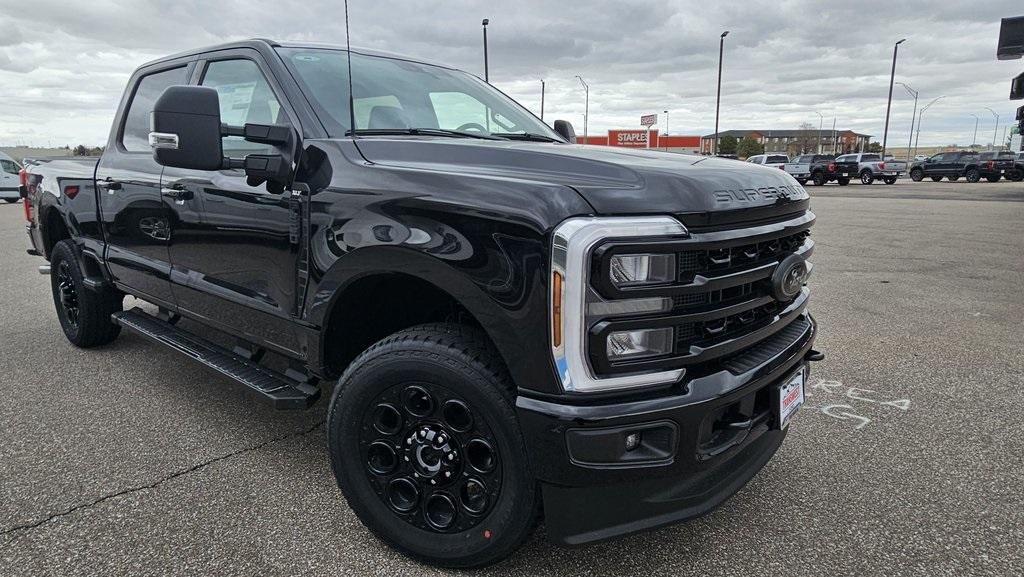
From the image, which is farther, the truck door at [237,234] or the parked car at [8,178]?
the parked car at [8,178]

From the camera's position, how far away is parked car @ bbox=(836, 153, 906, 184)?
32.0 m

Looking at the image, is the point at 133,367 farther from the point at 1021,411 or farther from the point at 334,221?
the point at 1021,411

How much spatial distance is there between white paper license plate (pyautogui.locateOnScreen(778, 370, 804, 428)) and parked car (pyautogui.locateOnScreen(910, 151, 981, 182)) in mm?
38280

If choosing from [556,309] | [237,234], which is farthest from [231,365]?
[556,309]

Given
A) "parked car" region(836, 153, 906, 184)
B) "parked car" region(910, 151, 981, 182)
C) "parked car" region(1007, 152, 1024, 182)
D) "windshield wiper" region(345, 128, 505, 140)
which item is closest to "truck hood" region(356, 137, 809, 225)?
"windshield wiper" region(345, 128, 505, 140)

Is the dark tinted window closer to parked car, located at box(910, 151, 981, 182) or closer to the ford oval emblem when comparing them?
the ford oval emblem

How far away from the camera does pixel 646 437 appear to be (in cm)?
190

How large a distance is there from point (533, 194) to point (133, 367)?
11.8 ft

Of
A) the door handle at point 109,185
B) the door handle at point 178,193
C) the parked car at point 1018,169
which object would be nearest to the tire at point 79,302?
the door handle at point 109,185

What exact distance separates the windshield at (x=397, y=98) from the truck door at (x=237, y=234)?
0.18 meters

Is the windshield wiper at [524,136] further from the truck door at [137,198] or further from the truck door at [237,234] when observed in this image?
the truck door at [137,198]

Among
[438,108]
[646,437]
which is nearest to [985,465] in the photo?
[646,437]

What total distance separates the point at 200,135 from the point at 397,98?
926 mm

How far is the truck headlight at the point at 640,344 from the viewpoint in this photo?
185 centimetres
